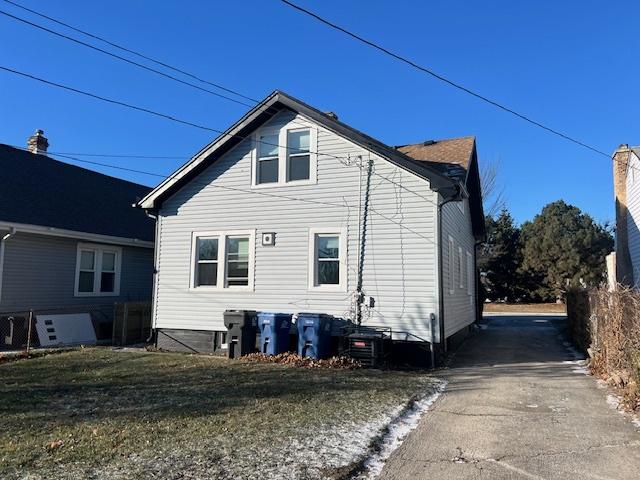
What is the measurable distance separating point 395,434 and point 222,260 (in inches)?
317

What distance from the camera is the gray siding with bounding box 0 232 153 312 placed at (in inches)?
546

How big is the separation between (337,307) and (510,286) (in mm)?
35512

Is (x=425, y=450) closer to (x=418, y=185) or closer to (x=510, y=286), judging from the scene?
(x=418, y=185)

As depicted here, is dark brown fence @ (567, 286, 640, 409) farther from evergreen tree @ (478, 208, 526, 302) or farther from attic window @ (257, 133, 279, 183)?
evergreen tree @ (478, 208, 526, 302)

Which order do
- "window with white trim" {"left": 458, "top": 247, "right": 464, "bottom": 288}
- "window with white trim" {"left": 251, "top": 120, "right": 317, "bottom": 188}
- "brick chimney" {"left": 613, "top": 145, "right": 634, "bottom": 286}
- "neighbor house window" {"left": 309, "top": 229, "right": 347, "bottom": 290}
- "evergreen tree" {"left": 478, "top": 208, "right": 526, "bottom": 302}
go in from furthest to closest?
"evergreen tree" {"left": 478, "top": 208, "right": 526, "bottom": 302}
"brick chimney" {"left": 613, "top": 145, "right": 634, "bottom": 286}
"window with white trim" {"left": 458, "top": 247, "right": 464, "bottom": 288}
"window with white trim" {"left": 251, "top": 120, "right": 317, "bottom": 188}
"neighbor house window" {"left": 309, "top": 229, "right": 347, "bottom": 290}

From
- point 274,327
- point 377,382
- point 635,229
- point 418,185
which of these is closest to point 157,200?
point 274,327

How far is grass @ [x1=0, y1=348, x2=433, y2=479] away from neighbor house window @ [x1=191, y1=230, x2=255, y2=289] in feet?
9.12

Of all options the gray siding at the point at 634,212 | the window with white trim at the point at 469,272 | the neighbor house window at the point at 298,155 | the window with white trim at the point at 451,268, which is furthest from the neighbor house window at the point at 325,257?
the gray siding at the point at 634,212

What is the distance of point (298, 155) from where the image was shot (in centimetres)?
1266

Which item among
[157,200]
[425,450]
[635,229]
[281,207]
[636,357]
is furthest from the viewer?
[635,229]

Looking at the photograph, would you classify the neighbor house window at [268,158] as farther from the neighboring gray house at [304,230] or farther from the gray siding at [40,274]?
the gray siding at [40,274]

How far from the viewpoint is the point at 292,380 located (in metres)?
8.98

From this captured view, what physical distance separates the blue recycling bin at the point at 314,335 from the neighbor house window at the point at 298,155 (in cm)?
347

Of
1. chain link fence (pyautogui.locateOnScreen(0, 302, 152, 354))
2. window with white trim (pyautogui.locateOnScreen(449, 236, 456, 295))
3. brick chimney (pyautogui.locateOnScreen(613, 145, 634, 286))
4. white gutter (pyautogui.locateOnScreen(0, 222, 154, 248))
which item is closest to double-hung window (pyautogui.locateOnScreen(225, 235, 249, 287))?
chain link fence (pyautogui.locateOnScreen(0, 302, 152, 354))
